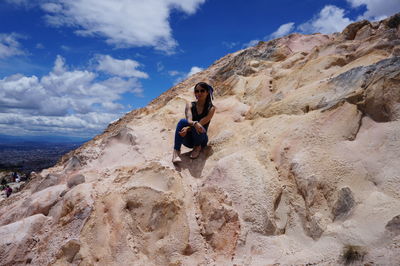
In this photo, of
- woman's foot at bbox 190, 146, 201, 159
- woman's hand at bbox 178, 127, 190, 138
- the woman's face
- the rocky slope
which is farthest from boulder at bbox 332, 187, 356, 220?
the woman's face

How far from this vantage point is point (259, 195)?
16.2ft

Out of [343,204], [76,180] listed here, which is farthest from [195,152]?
[343,204]

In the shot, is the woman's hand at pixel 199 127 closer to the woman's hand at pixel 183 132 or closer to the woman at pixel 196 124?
the woman at pixel 196 124

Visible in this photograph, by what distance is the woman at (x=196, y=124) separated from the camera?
6.23 meters

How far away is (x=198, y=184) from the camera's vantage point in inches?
227

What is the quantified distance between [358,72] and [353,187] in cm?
265

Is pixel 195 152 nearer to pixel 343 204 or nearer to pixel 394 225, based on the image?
pixel 343 204

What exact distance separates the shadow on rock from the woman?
0.10 m

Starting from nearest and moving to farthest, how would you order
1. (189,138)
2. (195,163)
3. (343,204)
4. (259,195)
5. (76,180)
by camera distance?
1. (343,204)
2. (259,195)
3. (76,180)
4. (195,163)
5. (189,138)

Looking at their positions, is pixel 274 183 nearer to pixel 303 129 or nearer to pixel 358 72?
pixel 303 129

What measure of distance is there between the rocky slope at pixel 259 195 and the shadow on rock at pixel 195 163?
25mm

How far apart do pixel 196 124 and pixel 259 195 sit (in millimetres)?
2016

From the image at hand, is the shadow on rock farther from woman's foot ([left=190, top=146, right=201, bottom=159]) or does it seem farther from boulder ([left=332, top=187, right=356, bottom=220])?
boulder ([left=332, top=187, right=356, bottom=220])

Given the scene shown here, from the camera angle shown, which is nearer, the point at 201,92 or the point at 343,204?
the point at 343,204
